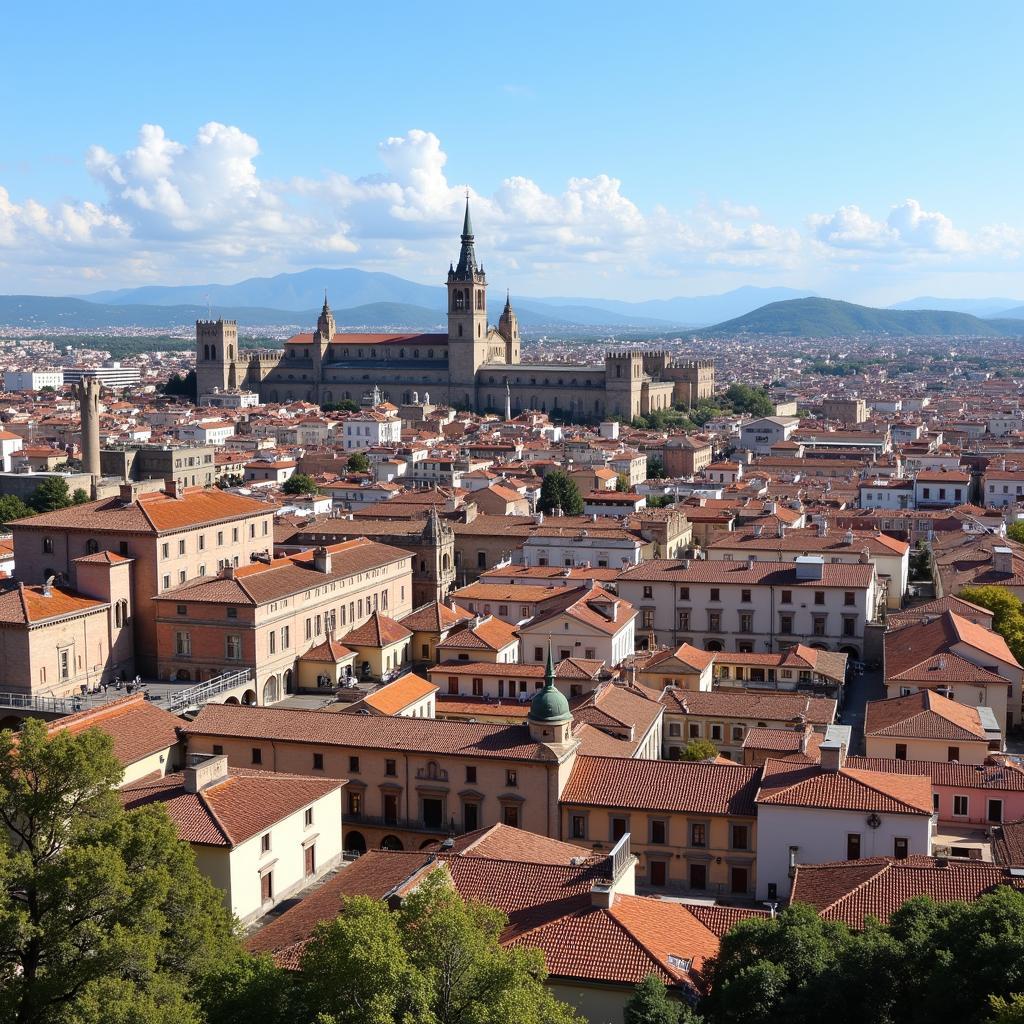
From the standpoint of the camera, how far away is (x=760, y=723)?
41.3 metres

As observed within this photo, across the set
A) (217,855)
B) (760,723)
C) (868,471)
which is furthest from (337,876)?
(868,471)

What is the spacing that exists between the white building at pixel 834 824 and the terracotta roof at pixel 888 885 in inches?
133

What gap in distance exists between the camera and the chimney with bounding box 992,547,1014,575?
57.6m

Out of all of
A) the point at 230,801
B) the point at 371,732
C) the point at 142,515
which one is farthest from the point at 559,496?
the point at 230,801

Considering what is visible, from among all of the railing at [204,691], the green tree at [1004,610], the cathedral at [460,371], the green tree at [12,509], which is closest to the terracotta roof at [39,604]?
the railing at [204,691]

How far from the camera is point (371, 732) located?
34.2 m

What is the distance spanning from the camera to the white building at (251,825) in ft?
84.5

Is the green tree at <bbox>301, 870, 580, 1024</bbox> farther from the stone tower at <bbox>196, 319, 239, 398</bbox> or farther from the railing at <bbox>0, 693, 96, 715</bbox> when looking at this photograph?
the stone tower at <bbox>196, 319, 239, 398</bbox>

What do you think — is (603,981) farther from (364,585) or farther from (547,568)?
(547,568)

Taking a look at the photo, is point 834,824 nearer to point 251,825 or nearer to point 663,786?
point 663,786

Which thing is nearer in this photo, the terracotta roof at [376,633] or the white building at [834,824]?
the white building at [834,824]

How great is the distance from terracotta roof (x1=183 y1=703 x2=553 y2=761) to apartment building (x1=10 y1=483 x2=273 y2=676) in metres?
13.2

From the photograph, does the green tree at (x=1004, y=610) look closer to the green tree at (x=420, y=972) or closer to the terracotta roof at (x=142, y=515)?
the terracotta roof at (x=142, y=515)

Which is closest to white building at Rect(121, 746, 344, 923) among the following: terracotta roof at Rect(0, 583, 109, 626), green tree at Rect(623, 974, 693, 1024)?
green tree at Rect(623, 974, 693, 1024)
